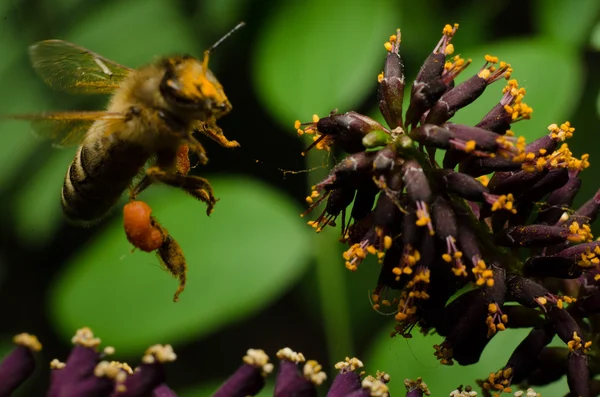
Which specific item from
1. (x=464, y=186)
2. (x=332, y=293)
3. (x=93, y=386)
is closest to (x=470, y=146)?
(x=464, y=186)

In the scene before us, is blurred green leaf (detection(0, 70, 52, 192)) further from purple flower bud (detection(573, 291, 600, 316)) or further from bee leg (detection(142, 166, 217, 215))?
purple flower bud (detection(573, 291, 600, 316))

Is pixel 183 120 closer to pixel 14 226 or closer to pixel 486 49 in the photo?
pixel 486 49

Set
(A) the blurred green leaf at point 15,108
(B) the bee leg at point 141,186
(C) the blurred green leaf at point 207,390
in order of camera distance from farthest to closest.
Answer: (A) the blurred green leaf at point 15,108 < (C) the blurred green leaf at point 207,390 < (B) the bee leg at point 141,186

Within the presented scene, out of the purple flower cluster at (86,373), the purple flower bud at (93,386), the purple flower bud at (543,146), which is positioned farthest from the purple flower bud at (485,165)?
the purple flower bud at (93,386)

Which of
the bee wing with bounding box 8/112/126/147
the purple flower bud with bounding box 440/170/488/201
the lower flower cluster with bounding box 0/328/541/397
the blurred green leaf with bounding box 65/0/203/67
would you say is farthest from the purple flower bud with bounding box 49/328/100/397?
the blurred green leaf with bounding box 65/0/203/67

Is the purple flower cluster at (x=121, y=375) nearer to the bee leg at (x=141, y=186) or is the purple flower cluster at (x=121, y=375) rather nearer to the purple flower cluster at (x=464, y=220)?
the purple flower cluster at (x=464, y=220)

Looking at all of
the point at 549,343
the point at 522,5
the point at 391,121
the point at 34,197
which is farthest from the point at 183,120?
the point at 522,5
